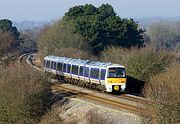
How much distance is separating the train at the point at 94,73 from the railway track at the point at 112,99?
0.67 metres

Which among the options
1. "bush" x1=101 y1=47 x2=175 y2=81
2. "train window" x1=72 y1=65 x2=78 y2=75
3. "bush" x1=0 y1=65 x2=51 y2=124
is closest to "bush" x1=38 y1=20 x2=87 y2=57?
"train window" x1=72 y1=65 x2=78 y2=75

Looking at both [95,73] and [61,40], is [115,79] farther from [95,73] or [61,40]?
[61,40]

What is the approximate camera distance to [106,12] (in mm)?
76188

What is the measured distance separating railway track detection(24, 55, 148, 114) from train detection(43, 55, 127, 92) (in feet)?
2.21

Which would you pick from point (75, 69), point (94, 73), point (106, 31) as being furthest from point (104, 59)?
point (106, 31)

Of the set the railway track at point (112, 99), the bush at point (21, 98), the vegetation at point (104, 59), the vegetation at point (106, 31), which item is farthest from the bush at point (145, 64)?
the vegetation at point (106, 31)

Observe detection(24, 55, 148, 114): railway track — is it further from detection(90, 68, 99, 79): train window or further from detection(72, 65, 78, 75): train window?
detection(72, 65, 78, 75): train window

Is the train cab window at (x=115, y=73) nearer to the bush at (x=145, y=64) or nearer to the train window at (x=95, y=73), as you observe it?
the train window at (x=95, y=73)

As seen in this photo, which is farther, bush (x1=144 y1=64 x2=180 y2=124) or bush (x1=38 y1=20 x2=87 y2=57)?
bush (x1=38 y1=20 x2=87 y2=57)

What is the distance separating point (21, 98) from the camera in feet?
83.4

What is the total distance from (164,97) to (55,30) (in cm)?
4638

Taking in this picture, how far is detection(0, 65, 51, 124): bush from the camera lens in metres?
25.5

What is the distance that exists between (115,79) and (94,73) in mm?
2570

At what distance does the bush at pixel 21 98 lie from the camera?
2550 cm
